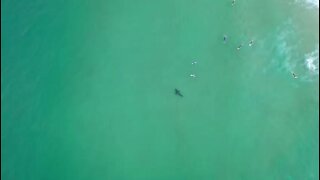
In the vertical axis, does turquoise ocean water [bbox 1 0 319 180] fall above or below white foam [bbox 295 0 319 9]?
below

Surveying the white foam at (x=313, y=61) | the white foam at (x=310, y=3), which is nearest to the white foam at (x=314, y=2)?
the white foam at (x=310, y=3)

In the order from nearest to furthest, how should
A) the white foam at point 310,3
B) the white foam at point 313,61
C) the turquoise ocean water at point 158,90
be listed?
the turquoise ocean water at point 158,90 < the white foam at point 313,61 < the white foam at point 310,3

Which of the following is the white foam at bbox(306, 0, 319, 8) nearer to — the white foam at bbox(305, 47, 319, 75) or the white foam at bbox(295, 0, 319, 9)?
the white foam at bbox(295, 0, 319, 9)

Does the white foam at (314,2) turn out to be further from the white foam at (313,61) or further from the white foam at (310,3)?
the white foam at (313,61)

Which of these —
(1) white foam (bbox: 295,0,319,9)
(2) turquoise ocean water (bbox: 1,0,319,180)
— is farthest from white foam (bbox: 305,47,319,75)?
(1) white foam (bbox: 295,0,319,9)

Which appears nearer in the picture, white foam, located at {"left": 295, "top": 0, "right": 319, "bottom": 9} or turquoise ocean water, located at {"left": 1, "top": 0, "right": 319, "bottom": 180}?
turquoise ocean water, located at {"left": 1, "top": 0, "right": 319, "bottom": 180}

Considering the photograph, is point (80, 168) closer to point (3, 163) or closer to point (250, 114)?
point (3, 163)

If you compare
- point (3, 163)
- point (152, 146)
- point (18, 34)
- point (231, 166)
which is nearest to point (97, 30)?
point (18, 34)

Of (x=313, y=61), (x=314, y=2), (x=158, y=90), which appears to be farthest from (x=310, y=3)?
(x=158, y=90)
